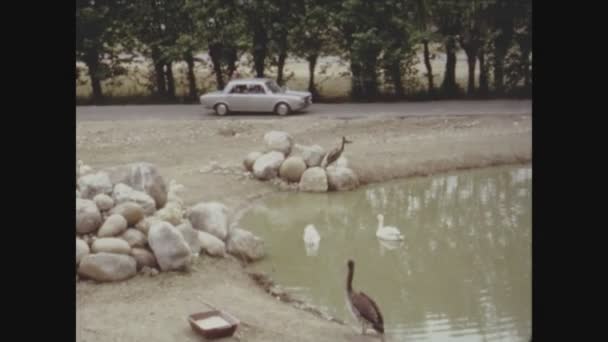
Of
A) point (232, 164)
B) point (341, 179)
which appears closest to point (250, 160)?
point (232, 164)

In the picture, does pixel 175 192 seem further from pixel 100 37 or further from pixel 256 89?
pixel 100 37

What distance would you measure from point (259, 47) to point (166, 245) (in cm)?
1772

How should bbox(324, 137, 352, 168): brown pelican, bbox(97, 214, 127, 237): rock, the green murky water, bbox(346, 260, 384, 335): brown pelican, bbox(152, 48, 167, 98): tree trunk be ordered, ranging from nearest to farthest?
bbox(346, 260, 384, 335): brown pelican → the green murky water → bbox(97, 214, 127, 237): rock → bbox(324, 137, 352, 168): brown pelican → bbox(152, 48, 167, 98): tree trunk

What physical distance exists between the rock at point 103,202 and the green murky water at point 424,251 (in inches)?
100

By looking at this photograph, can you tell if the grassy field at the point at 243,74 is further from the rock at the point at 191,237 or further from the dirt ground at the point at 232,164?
the rock at the point at 191,237

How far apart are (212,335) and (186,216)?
4601 millimetres

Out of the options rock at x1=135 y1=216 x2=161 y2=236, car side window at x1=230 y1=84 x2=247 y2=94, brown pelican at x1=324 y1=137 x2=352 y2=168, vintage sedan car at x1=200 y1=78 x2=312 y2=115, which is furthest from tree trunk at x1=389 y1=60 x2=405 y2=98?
rock at x1=135 y1=216 x2=161 y2=236

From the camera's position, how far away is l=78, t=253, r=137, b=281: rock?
438 inches

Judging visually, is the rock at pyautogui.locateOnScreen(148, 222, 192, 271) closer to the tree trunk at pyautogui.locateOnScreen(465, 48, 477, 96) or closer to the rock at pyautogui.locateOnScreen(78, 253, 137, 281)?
the rock at pyautogui.locateOnScreen(78, 253, 137, 281)

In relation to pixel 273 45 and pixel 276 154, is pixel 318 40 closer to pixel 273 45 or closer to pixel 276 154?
pixel 273 45

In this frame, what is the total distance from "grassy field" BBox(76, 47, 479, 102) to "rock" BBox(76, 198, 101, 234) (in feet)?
55.6

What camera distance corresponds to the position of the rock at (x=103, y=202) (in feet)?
40.3

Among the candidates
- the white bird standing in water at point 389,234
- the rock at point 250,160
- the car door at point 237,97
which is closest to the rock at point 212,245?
the white bird standing in water at point 389,234

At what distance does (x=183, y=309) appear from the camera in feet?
34.4
